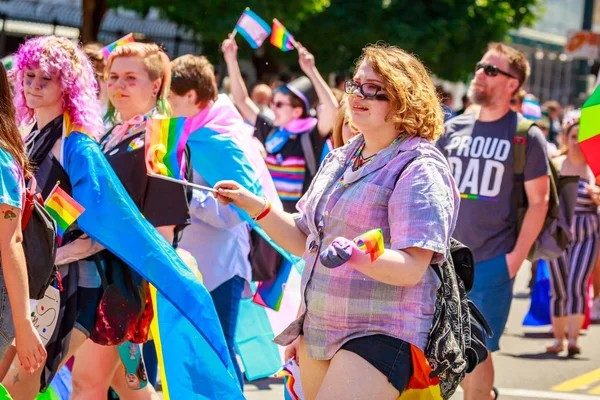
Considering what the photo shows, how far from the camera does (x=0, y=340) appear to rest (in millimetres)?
3924

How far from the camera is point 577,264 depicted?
962cm

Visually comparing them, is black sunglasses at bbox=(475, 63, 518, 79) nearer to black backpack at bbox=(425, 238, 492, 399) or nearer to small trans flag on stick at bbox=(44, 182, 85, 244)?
black backpack at bbox=(425, 238, 492, 399)

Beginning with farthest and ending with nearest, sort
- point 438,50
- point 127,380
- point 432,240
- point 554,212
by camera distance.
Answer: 1. point 438,50
2. point 554,212
3. point 127,380
4. point 432,240

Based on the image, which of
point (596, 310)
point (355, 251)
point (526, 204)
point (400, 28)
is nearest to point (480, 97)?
point (526, 204)

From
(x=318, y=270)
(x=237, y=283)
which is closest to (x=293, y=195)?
(x=237, y=283)

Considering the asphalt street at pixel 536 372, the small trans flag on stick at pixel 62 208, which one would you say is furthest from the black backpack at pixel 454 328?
the asphalt street at pixel 536 372

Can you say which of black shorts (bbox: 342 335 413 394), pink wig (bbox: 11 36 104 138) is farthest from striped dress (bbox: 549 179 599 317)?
black shorts (bbox: 342 335 413 394)

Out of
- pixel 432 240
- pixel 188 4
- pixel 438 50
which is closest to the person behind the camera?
pixel 432 240

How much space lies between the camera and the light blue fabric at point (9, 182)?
3705 millimetres

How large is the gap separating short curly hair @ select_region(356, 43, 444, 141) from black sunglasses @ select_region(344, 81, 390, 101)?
3 centimetres

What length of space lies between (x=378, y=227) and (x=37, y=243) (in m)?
1.26

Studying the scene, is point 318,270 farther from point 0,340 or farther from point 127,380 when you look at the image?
point 127,380

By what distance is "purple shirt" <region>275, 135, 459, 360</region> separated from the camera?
11.9 ft

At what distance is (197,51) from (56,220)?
20579 millimetres
